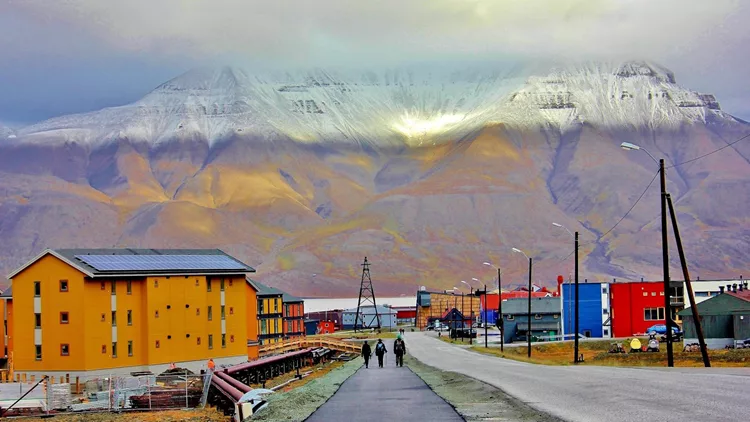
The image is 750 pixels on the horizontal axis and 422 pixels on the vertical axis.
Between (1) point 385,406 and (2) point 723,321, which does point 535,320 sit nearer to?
(2) point 723,321

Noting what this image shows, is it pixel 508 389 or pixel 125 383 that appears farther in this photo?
pixel 125 383

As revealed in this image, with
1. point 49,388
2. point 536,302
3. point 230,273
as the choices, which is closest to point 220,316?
point 230,273

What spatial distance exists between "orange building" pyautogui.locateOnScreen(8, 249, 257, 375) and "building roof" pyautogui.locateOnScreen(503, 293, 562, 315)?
51.9m

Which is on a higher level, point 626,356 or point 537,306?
point 537,306

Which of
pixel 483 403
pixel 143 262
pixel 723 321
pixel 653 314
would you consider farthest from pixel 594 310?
pixel 483 403

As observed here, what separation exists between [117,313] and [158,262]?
8005 mm

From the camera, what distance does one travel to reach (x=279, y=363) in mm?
85312

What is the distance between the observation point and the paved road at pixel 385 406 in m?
25.7

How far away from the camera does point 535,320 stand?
140 metres

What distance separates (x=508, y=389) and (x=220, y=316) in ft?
216

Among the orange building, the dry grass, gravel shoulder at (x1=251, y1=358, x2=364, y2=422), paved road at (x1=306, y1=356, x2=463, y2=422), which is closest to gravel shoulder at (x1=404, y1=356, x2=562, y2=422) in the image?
paved road at (x1=306, y1=356, x2=463, y2=422)

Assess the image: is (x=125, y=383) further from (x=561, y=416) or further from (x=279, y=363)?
(x=561, y=416)

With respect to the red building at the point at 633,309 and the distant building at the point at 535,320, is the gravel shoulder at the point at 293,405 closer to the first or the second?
the red building at the point at 633,309

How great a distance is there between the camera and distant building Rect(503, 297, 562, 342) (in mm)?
138250
